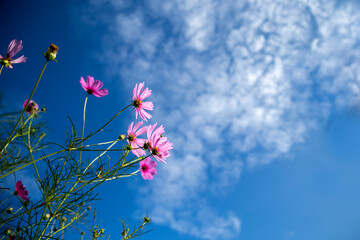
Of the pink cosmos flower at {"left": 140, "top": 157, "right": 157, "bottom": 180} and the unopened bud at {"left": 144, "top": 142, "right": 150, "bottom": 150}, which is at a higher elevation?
the unopened bud at {"left": 144, "top": 142, "right": 150, "bottom": 150}

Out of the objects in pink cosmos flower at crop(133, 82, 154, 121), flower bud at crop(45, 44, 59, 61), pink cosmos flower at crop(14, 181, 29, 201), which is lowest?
pink cosmos flower at crop(14, 181, 29, 201)

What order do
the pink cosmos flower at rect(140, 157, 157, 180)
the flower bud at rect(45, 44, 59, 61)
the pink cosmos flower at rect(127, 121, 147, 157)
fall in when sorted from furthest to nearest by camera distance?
the pink cosmos flower at rect(127, 121, 147, 157) → the pink cosmos flower at rect(140, 157, 157, 180) → the flower bud at rect(45, 44, 59, 61)

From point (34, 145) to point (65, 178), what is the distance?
42 cm

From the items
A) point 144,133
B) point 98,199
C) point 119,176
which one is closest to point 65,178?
point 98,199

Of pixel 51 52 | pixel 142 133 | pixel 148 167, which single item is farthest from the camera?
pixel 142 133

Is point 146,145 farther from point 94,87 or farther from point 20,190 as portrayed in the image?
point 20,190

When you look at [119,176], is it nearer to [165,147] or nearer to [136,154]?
[136,154]

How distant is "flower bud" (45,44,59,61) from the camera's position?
2.88 ft

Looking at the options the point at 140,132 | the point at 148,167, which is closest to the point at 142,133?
the point at 140,132

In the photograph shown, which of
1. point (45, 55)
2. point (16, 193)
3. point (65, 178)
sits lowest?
point (16, 193)

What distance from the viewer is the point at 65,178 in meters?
1.22

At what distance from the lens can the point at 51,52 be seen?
88 cm

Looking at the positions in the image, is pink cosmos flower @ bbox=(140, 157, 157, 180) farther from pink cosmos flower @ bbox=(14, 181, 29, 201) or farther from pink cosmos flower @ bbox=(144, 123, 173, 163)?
pink cosmos flower @ bbox=(14, 181, 29, 201)

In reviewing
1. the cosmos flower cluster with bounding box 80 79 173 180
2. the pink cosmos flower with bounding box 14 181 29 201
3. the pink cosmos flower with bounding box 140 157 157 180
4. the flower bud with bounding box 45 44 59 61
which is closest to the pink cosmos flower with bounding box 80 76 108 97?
the cosmos flower cluster with bounding box 80 79 173 180
